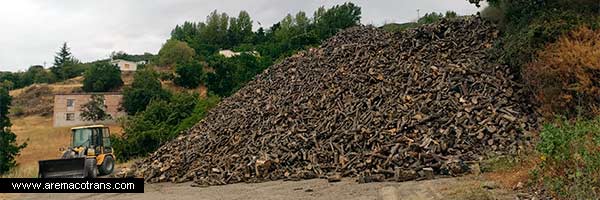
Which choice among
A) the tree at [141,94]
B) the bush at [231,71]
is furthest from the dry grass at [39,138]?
the bush at [231,71]

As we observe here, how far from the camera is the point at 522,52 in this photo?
1015cm

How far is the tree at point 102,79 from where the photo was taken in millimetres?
45719

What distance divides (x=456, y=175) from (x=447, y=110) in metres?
2.65

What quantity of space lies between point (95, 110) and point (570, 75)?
3539 centimetres

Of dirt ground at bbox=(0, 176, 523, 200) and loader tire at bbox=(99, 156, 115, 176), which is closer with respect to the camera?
dirt ground at bbox=(0, 176, 523, 200)

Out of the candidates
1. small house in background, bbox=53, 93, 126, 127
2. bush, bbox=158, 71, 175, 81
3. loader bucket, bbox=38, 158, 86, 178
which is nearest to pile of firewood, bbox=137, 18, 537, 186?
loader bucket, bbox=38, 158, 86, 178

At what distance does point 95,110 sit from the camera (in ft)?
125

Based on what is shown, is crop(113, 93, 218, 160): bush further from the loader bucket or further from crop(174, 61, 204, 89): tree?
crop(174, 61, 204, 89): tree

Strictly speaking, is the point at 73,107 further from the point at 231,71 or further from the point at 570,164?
the point at 570,164

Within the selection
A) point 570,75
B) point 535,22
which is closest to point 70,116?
point 535,22

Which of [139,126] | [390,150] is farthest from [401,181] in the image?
[139,126]

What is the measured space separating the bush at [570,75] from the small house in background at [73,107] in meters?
34.9

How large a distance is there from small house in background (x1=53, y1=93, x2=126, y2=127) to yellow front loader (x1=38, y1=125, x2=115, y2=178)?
26680mm

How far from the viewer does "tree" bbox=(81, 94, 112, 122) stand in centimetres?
3797
